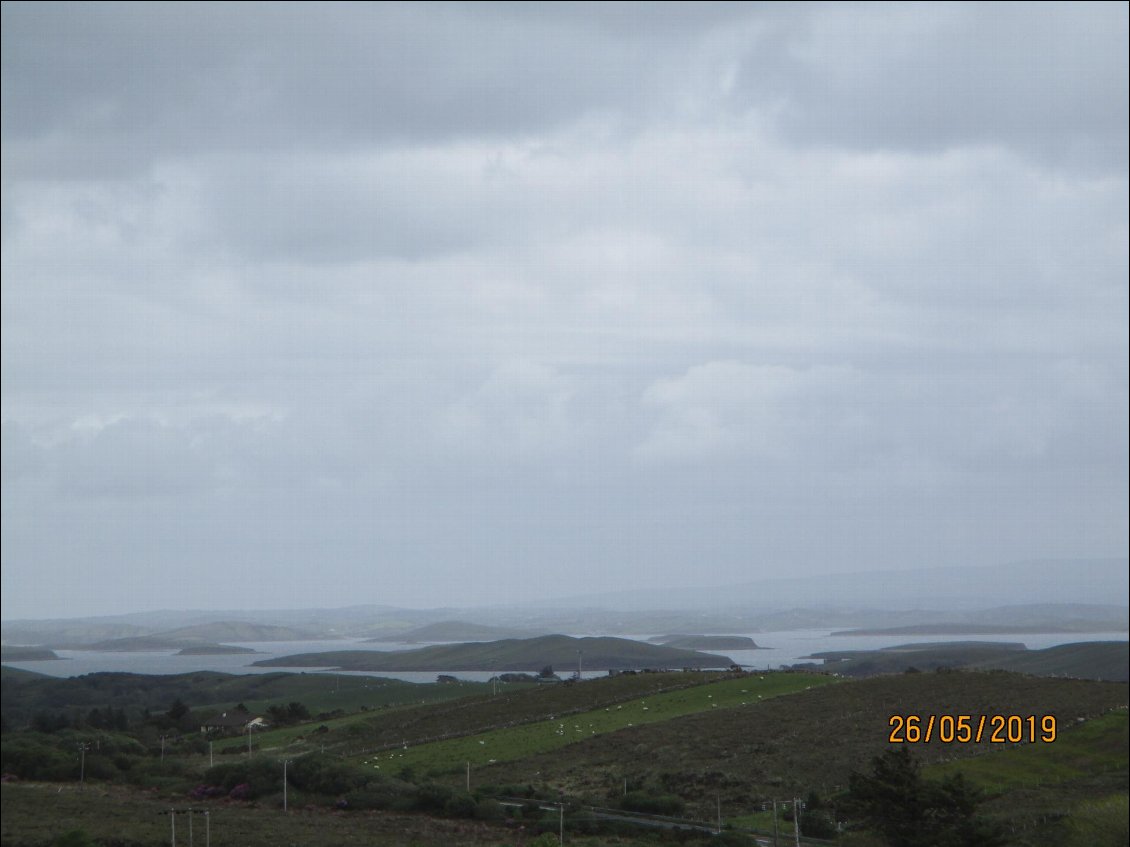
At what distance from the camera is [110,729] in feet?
241

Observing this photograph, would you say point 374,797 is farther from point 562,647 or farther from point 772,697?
point 562,647

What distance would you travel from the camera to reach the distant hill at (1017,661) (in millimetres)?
100188

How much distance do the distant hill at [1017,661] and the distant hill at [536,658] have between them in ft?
46.8

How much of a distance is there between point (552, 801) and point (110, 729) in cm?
4646

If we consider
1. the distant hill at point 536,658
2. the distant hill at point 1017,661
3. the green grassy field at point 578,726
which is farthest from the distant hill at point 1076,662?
the green grassy field at point 578,726

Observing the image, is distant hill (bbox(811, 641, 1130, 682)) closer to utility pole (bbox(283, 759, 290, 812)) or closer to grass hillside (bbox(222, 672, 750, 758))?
grass hillside (bbox(222, 672, 750, 758))

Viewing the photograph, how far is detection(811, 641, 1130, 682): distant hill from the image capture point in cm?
10019

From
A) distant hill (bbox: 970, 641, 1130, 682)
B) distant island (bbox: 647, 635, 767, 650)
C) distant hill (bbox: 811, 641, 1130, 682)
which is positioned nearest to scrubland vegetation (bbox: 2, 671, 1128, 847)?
distant hill (bbox: 811, 641, 1130, 682)

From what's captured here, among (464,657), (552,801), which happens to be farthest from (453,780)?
(464,657)

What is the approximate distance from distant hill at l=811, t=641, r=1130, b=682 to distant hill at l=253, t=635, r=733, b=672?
14268 millimetres

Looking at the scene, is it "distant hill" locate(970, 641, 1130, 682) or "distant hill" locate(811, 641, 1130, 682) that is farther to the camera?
"distant hill" locate(811, 641, 1130, 682)

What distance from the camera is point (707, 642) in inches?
6540

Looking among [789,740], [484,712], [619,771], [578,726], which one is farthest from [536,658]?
[619,771]

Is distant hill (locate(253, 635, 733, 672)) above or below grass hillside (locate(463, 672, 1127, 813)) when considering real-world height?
below
